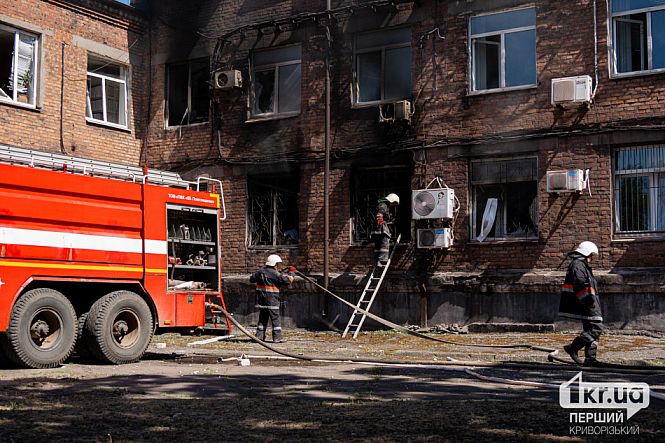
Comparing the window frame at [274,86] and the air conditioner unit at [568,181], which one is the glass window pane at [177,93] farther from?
the air conditioner unit at [568,181]

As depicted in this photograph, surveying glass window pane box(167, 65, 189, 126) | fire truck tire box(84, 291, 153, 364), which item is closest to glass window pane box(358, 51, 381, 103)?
glass window pane box(167, 65, 189, 126)

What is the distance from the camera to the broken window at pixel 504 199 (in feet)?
57.5

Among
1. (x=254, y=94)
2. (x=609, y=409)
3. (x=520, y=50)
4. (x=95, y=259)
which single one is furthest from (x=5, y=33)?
(x=609, y=409)

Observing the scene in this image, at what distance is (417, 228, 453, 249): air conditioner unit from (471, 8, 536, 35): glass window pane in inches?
163

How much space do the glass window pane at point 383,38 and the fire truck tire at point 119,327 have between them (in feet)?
29.5

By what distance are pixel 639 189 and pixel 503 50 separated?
3896 millimetres

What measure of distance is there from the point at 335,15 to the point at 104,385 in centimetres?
1212

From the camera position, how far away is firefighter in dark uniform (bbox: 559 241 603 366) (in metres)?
11.8

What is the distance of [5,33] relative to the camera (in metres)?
19.3

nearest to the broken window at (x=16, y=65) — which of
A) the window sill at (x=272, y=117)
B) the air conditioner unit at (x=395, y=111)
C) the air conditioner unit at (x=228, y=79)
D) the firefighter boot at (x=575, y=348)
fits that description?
the air conditioner unit at (x=228, y=79)

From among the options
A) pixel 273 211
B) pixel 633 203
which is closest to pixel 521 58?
pixel 633 203

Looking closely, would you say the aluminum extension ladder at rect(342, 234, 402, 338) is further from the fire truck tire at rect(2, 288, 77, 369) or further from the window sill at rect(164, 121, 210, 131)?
the fire truck tire at rect(2, 288, 77, 369)

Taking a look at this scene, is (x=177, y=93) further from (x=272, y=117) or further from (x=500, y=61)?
(x=500, y=61)

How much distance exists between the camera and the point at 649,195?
1641cm
